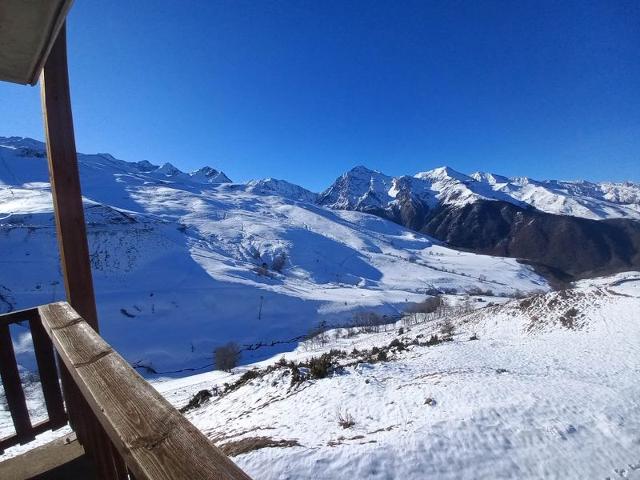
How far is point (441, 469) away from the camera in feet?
21.6

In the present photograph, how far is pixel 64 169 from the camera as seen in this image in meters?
2.77

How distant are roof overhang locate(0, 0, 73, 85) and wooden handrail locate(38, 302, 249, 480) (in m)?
1.89

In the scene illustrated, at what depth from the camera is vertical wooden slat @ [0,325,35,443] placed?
302 cm

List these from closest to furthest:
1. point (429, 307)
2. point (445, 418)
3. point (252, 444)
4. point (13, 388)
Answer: point (13, 388), point (252, 444), point (445, 418), point (429, 307)

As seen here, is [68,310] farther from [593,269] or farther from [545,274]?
[593,269]

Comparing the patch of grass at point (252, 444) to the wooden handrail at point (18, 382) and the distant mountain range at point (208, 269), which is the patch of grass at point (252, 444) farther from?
the distant mountain range at point (208, 269)

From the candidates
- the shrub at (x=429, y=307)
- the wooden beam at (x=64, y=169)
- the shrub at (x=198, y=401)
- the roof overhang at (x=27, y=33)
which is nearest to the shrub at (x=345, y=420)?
the wooden beam at (x=64, y=169)

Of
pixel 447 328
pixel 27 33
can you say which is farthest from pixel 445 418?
pixel 447 328

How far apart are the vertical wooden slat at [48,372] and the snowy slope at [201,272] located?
47600 millimetres

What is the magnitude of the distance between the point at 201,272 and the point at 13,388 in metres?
81.2

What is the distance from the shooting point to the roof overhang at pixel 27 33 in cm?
202

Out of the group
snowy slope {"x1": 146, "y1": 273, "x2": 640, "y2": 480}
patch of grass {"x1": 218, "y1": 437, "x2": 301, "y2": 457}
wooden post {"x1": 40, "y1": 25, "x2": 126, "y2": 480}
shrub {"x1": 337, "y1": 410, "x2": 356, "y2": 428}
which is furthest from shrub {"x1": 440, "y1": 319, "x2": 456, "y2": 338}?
wooden post {"x1": 40, "y1": 25, "x2": 126, "y2": 480}

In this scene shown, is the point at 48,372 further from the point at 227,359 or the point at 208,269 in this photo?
the point at 208,269

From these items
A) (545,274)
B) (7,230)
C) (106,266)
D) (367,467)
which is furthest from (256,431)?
(545,274)
